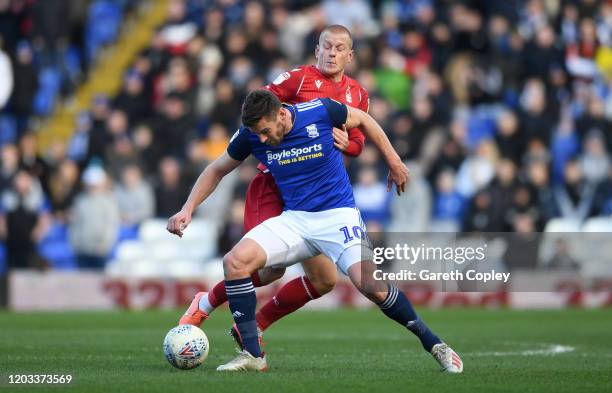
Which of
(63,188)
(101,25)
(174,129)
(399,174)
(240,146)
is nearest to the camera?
(399,174)

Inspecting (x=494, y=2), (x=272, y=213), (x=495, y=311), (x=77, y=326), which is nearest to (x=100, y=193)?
(x=77, y=326)

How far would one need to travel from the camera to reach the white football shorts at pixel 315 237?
33.1 feet

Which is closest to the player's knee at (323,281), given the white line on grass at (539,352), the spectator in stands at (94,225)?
the white line on grass at (539,352)

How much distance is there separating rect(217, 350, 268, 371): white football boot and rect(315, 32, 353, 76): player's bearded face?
2450 millimetres

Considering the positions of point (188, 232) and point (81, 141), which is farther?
point (81, 141)

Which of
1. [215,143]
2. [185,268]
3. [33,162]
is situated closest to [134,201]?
[185,268]

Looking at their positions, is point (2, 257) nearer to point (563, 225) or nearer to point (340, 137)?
point (563, 225)

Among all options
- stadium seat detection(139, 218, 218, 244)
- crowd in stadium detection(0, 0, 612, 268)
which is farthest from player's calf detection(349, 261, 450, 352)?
stadium seat detection(139, 218, 218, 244)

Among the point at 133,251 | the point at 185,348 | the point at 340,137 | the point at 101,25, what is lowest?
the point at 133,251

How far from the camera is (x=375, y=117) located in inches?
838

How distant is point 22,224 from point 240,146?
11.3m

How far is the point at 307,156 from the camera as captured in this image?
1009 cm

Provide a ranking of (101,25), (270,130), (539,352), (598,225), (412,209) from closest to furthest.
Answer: (270,130) < (539,352) < (598,225) < (412,209) < (101,25)

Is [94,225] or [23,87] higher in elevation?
[23,87]
